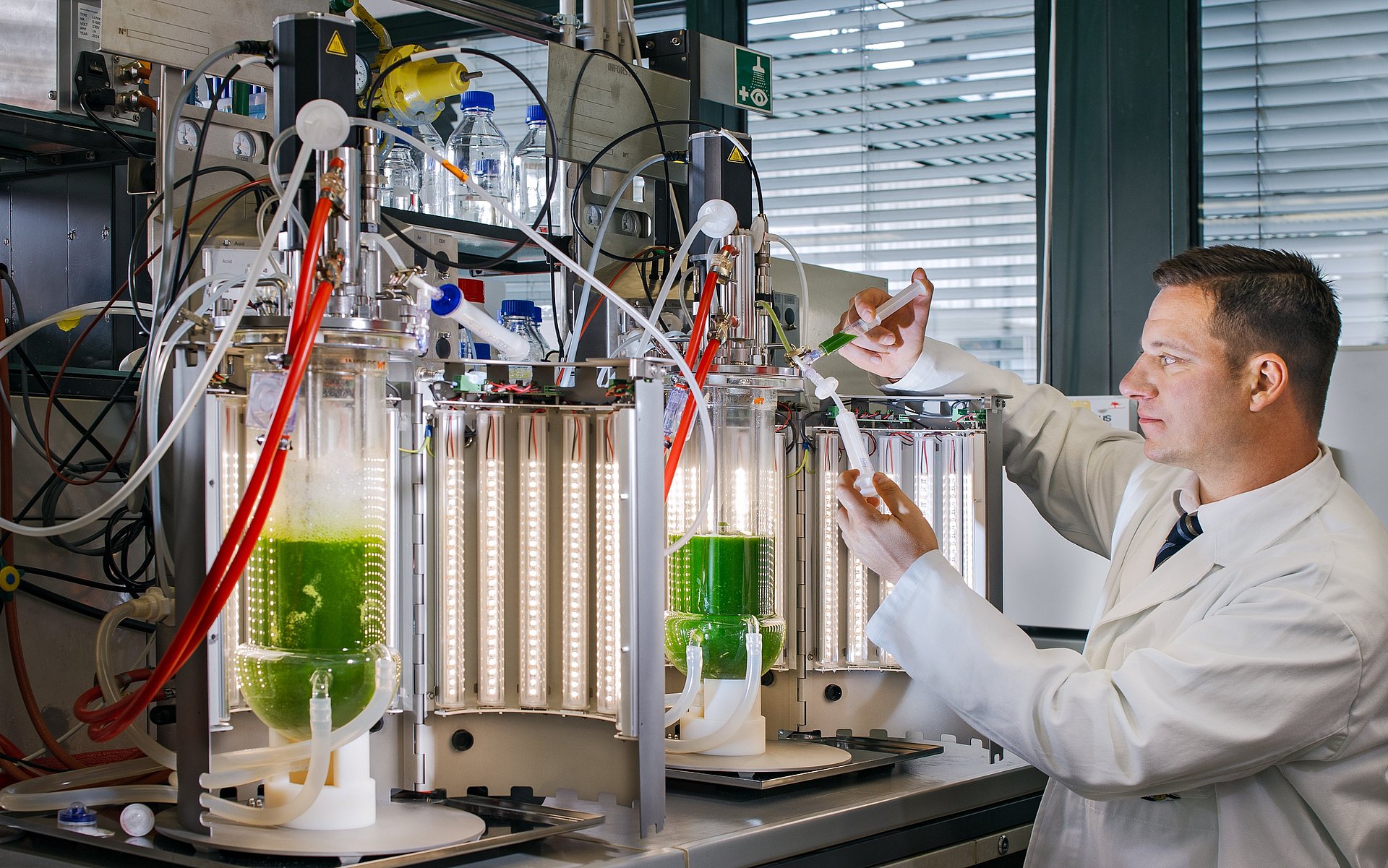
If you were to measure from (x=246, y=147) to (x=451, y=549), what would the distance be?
0.63 metres

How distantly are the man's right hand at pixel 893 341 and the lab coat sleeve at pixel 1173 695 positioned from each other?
57 centimetres

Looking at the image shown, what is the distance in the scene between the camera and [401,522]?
1486mm

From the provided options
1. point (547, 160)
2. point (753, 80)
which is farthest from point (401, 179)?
point (753, 80)

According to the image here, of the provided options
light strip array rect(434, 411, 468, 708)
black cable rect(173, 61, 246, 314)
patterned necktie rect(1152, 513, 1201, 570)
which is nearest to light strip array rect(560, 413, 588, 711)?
light strip array rect(434, 411, 468, 708)

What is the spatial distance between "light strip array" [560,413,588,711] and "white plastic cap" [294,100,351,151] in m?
0.45

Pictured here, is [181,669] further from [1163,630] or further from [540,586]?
[1163,630]

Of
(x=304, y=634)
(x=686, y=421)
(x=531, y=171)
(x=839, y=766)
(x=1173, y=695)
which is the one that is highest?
(x=531, y=171)

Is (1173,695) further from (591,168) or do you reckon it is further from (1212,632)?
(591,168)

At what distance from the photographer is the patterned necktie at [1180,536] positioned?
1.81m

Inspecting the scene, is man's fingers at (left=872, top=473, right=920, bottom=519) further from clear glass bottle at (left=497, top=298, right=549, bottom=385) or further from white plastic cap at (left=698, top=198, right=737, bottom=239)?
clear glass bottle at (left=497, top=298, right=549, bottom=385)

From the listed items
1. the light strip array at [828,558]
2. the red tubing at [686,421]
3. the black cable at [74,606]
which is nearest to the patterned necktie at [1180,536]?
the light strip array at [828,558]

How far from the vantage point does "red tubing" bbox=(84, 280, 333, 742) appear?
3.75ft

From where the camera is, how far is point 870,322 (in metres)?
1.93

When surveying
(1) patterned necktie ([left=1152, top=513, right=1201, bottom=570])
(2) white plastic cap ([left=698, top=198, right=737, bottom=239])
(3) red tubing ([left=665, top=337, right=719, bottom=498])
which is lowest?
(1) patterned necktie ([left=1152, top=513, right=1201, bottom=570])
